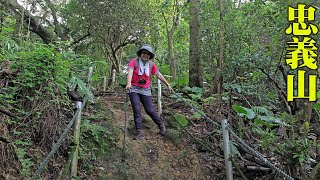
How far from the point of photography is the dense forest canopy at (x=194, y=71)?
3.87 m

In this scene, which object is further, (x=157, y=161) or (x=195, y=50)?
(x=195, y=50)

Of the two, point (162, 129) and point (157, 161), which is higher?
point (162, 129)

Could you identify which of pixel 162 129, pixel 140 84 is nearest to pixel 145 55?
pixel 140 84

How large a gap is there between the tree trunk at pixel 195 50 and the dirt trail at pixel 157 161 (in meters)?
2.92

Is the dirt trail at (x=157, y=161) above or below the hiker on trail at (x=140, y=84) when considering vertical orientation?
below

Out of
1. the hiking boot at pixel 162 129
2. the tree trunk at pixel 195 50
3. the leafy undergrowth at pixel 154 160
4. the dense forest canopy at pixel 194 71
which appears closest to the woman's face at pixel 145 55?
the dense forest canopy at pixel 194 71

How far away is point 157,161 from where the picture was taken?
4.88 meters

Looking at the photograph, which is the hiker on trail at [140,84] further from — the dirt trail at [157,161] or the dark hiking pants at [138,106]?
the dirt trail at [157,161]

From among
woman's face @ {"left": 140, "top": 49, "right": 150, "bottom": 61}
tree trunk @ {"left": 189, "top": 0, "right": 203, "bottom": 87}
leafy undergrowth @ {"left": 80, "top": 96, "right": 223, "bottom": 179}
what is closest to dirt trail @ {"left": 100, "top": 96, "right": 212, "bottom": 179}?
leafy undergrowth @ {"left": 80, "top": 96, "right": 223, "bottom": 179}

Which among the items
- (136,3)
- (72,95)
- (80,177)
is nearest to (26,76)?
(72,95)

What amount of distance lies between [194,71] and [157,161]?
381 centimetres

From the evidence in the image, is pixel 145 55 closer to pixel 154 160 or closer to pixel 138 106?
pixel 138 106

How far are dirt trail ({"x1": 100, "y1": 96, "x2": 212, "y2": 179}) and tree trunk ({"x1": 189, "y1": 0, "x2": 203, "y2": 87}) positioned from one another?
2.92 meters

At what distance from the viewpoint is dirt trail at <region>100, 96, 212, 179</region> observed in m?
4.54
